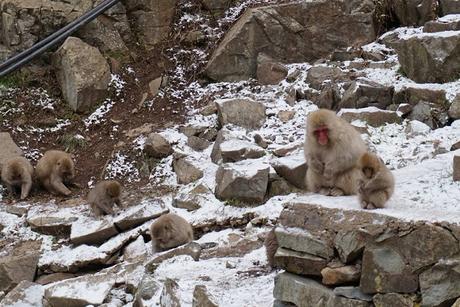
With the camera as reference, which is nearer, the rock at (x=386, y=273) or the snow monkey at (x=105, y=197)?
the rock at (x=386, y=273)

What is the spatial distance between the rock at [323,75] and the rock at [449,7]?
2.45 m

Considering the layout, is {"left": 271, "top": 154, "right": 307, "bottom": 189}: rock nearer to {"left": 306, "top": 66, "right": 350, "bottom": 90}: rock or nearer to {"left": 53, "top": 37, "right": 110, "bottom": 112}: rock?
{"left": 306, "top": 66, "right": 350, "bottom": 90}: rock

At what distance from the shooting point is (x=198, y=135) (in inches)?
424

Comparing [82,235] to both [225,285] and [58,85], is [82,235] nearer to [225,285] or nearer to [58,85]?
[225,285]

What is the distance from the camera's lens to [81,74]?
1183cm

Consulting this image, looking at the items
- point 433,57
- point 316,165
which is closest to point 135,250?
point 316,165

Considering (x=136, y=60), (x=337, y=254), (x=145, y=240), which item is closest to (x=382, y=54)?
(x=136, y=60)

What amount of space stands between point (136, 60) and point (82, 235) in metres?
5.16

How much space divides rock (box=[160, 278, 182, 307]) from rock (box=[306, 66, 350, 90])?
599 centimetres

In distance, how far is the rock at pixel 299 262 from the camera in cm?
532

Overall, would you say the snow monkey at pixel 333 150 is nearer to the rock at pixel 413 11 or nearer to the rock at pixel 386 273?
the rock at pixel 386 273

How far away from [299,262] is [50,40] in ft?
26.6

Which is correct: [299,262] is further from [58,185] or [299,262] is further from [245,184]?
[58,185]

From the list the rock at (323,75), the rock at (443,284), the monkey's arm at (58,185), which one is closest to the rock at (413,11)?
the rock at (323,75)
